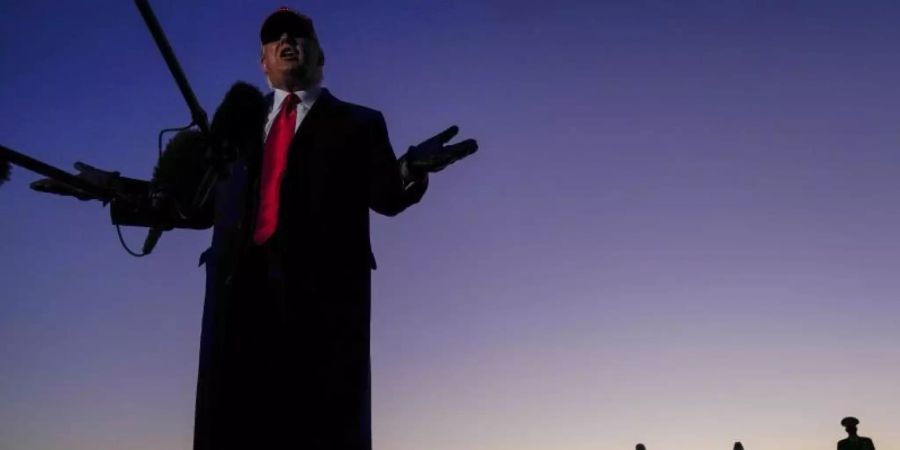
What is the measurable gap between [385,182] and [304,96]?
0.68 metres

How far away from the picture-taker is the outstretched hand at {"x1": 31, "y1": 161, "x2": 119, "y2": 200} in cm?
451

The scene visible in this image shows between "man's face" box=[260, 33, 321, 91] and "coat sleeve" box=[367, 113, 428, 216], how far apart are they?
45 cm

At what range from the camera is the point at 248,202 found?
14.0 feet

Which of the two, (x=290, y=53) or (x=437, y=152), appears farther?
(x=290, y=53)

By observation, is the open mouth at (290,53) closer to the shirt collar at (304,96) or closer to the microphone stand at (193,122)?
the shirt collar at (304,96)

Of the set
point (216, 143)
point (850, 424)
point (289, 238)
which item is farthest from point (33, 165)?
point (850, 424)

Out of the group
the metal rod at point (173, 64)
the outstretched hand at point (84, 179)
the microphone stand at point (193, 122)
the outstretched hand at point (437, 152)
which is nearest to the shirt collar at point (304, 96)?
the microphone stand at point (193, 122)

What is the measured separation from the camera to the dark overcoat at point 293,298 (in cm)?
398

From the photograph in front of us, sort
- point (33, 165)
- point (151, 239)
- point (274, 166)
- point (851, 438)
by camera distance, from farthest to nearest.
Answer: point (851, 438) < point (151, 239) < point (274, 166) < point (33, 165)

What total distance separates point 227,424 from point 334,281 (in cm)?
87

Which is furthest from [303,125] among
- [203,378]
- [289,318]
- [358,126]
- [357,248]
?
[203,378]

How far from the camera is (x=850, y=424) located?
1509cm

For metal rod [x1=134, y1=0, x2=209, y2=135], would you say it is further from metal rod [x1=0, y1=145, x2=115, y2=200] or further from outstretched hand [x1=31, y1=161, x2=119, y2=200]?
outstretched hand [x1=31, y1=161, x2=119, y2=200]

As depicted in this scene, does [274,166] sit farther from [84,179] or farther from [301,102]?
[84,179]
